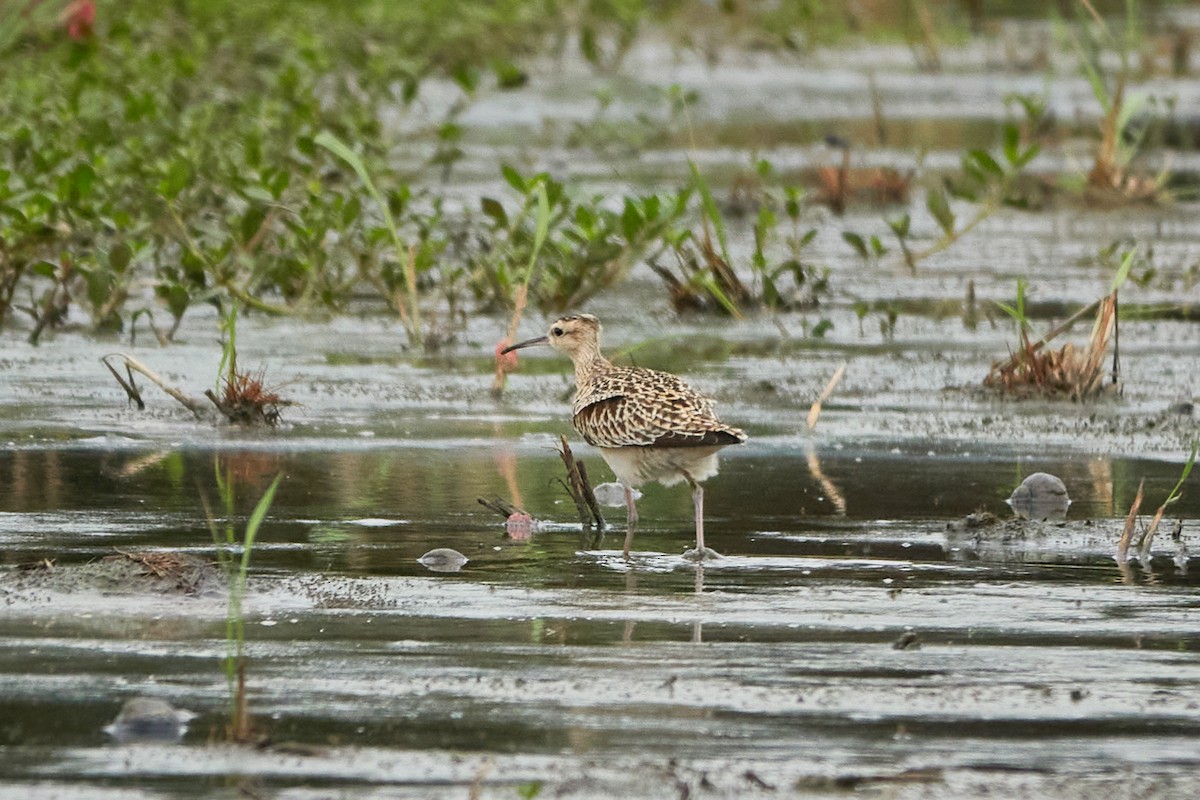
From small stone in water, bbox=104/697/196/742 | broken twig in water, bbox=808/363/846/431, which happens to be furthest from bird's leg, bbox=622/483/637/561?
small stone in water, bbox=104/697/196/742

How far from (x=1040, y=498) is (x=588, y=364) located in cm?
190

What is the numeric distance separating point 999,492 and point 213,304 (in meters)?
4.70

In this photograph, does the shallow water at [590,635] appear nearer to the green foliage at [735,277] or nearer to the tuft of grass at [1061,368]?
the tuft of grass at [1061,368]

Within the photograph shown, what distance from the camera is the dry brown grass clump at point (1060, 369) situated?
10359mm

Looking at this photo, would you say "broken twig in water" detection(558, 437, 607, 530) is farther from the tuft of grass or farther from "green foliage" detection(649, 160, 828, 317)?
"green foliage" detection(649, 160, 828, 317)

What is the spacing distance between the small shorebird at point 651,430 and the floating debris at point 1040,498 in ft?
3.64

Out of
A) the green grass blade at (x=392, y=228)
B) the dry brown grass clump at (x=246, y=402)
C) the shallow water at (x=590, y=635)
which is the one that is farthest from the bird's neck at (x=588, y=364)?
the green grass blade at (x=392, y=228)

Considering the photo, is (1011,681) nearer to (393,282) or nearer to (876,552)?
(876,552)

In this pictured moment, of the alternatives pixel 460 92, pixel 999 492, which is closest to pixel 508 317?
pixel 999 492

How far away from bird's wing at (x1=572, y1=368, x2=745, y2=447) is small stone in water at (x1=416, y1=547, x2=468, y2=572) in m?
0.97

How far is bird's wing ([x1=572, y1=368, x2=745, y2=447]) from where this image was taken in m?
7.80

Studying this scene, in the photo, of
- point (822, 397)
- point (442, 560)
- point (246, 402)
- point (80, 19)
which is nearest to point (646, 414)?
point (442, 560)

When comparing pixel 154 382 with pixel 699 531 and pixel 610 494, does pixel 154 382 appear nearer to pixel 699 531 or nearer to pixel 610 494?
pixel 610 494

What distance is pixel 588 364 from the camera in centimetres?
924
